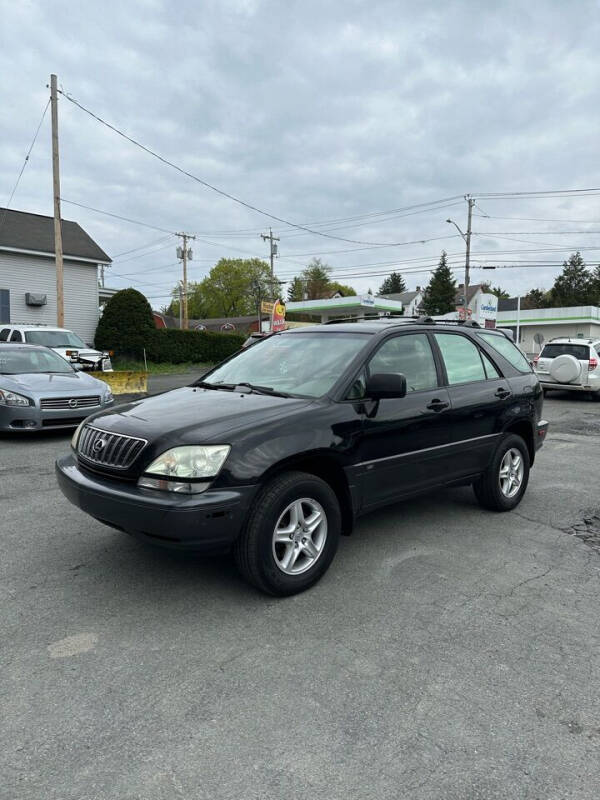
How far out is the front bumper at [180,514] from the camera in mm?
3045

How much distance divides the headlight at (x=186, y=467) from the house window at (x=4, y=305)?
2222 cm

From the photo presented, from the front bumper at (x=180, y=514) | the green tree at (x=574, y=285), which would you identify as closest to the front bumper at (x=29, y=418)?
the front bumper at (x=180, y=514)

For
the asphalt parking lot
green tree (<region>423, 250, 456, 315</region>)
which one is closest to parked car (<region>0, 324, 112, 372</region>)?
the asphalt parking lot

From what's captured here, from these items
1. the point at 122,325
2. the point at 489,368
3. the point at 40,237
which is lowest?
the point at 489,368

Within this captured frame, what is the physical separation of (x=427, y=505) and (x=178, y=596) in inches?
109

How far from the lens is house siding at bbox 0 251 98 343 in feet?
74.4

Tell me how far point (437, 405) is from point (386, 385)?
84 centimetres

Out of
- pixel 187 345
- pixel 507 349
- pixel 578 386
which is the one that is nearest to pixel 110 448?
pixel 507 349

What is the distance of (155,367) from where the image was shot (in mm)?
25484

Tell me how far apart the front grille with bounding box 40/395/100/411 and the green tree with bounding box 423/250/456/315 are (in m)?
61.6

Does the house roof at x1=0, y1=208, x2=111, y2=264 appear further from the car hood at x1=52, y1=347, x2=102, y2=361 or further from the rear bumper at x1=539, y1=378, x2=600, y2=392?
the rear bumper at x1=539, y1=378, x2=600, y2=392

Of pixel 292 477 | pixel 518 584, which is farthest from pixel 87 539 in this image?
pixel 518 584

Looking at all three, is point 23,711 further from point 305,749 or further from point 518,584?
point 518,584

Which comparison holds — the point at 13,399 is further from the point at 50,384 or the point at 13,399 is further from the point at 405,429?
the point at 405,429
